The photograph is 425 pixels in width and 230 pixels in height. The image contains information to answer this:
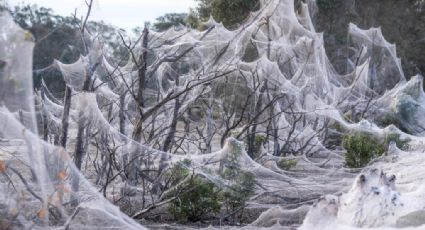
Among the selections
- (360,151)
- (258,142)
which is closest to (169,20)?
(258,142)

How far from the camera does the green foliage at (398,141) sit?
959 cm

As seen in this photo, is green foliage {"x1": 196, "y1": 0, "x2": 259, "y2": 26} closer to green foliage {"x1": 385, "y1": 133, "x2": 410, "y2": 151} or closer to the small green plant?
green foliage {"x1": 385, "y1": 133, "x2": 410, "y2": 151}

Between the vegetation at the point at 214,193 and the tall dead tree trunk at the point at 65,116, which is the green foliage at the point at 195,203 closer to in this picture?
the vegetation at the point at 214,193

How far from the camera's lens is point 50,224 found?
4.13m

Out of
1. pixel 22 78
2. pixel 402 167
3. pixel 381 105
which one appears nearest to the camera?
pixel 22 78

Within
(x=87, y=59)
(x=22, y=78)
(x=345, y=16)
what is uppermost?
(x=345, y=16)

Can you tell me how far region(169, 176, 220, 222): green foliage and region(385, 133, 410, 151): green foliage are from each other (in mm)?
4341

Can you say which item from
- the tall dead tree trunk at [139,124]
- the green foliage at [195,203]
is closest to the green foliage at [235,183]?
the green foliage at [195,203]

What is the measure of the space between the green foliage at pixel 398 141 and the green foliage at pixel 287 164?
204 cm

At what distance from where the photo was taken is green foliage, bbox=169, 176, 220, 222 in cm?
602

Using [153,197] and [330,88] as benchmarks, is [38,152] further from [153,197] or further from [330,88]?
[330,88]

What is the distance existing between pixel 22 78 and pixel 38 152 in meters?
0.70

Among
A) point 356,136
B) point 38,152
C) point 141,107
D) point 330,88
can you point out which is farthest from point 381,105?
point 38,152

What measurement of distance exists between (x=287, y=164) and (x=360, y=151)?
1.27 meters
